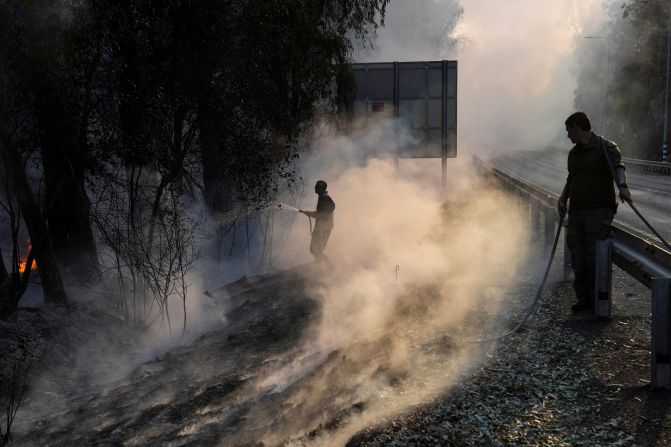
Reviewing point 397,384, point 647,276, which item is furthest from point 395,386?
point 647,276

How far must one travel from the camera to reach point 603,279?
5.73 meters

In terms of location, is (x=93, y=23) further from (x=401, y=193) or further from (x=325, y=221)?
(x=401, y=193)

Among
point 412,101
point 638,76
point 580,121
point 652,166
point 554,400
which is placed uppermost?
point 638,76

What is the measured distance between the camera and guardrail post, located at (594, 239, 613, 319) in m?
5.70

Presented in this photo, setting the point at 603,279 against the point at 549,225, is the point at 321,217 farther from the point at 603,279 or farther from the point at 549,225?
the point at 603,279

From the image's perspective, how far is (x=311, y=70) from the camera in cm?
1177

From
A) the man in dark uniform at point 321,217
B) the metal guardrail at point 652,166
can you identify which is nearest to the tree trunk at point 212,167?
the man in dark uniform at point 321,217

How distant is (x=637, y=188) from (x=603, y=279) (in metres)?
21.4

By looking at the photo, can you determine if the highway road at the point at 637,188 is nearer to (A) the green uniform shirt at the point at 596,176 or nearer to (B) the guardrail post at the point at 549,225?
(B) the guardrail post at the point at 549,225

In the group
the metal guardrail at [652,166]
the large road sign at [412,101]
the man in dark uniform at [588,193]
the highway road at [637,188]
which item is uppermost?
the large road sign at [412,101]

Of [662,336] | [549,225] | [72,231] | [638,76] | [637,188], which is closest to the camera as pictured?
[662,336]

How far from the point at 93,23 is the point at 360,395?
237 inches

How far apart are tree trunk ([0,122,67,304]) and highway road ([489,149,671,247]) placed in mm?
8076

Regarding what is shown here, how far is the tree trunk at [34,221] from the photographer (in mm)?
7699
